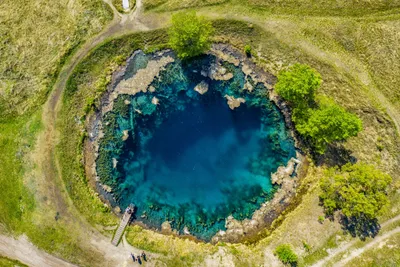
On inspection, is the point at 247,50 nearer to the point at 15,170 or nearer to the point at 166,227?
the point at 166,227

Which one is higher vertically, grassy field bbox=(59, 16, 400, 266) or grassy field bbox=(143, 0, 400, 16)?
grassy field bbox=(143, 0, 400, 16)

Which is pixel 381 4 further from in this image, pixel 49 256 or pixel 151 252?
pixel 49 256

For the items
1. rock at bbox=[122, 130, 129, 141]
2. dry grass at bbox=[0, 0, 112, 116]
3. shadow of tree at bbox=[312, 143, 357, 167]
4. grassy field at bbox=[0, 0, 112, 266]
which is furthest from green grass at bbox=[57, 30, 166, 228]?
shadow of tree at bbox=[312, 143, 357, 167]

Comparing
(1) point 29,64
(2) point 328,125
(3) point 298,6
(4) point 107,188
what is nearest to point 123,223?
(4) point 107,188

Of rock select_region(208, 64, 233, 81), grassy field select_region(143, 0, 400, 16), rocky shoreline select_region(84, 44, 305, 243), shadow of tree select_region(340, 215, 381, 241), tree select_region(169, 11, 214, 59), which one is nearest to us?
tree select_region(169, 11, 214, 59)

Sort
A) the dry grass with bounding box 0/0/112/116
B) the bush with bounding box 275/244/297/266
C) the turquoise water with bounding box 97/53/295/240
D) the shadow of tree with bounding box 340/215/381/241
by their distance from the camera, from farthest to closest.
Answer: the turquoise water with bounding box 97/53/295/240 < the dry grass with bounding box 0/0/112/116 < the shadow of tree with bounding box 340/215/381/241 < the bush with bounding box 275/244/297/266

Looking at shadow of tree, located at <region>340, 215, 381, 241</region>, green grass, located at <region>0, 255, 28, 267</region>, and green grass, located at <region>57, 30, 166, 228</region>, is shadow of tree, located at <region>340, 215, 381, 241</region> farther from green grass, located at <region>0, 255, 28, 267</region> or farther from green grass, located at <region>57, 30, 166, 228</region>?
green grass, located at <region>0, 255, 28, 267</region>

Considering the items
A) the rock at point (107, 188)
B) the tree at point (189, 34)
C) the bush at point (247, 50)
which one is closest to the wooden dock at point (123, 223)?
the rock at point (107, 188)
